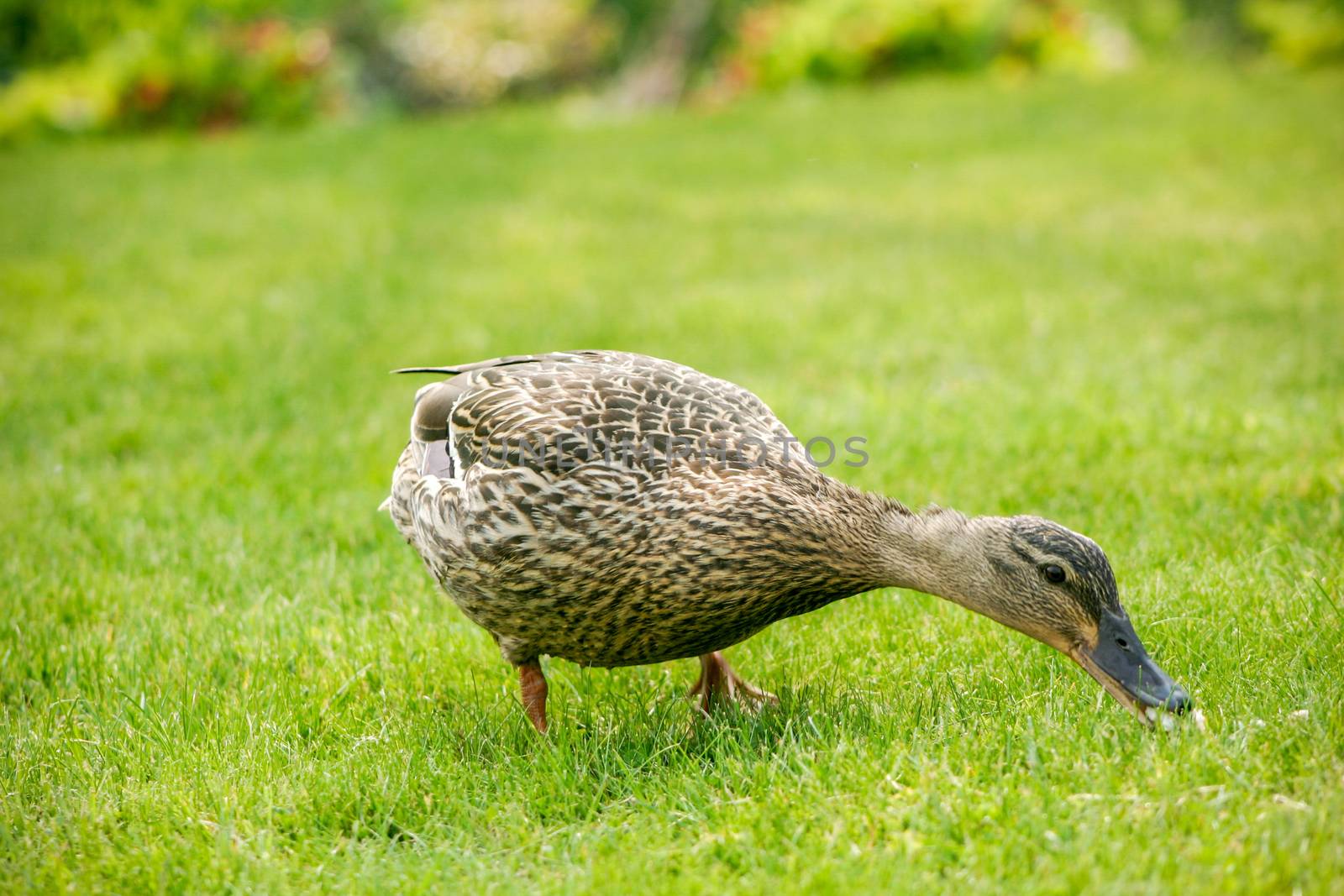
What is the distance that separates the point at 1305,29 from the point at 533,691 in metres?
14.3

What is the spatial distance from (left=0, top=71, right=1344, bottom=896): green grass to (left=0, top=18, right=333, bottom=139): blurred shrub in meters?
1.74

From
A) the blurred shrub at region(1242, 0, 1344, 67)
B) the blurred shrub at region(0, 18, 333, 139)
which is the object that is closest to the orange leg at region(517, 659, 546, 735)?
the blurred shrub at region(0, 18, 333, 139)

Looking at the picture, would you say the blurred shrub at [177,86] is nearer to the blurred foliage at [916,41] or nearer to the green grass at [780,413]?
the green grass at [780,413]

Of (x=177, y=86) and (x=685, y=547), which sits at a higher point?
(x=177, y=86)

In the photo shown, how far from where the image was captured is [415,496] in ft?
12.6

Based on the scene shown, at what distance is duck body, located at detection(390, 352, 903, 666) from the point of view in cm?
329

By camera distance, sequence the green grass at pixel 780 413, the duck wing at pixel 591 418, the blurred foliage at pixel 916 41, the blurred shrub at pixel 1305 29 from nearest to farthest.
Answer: the green grass at pixel 780 413, the duck wing at pixel 591 418, the blurred shrub at pixel 1305 29, the blurred foliage at pixel 916 41

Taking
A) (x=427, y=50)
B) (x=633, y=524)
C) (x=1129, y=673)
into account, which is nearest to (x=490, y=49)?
(x=427, y=50)

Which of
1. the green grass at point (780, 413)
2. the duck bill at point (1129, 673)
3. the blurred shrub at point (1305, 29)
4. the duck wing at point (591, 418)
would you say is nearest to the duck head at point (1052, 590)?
the duck bill at point (1129, 673)

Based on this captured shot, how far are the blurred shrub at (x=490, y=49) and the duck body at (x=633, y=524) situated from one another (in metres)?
13.9

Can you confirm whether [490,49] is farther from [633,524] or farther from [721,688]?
[633,524]

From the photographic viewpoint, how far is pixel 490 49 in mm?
16719

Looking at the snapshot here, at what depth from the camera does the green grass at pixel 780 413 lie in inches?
116

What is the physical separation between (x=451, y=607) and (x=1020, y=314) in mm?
4386
